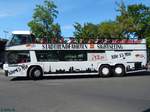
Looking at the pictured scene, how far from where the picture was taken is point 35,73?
99.4ft

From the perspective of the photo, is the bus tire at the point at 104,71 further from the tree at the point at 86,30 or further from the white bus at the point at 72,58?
the tree at the point at 86,30

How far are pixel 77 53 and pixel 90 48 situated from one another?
1079 mm

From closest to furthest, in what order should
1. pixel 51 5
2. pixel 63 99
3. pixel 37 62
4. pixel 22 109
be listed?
pixel 22 109, pixel 63 99, pixel 37 62, pixel 51 5

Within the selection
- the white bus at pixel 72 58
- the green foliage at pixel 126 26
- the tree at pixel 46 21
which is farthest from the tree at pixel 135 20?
the white bus at pixel 72 58

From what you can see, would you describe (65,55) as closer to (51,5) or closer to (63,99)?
(63,99)

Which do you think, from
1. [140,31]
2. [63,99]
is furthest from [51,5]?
[63,99]

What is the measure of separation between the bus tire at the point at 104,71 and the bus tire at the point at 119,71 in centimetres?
52

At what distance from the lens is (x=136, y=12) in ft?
254

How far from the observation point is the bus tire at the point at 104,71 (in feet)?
104

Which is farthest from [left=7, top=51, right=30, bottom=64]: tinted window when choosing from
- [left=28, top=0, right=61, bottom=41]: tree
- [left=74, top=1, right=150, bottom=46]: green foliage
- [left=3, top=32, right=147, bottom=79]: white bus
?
[left=74, top=1, right=150, bottom=46]: green foliage

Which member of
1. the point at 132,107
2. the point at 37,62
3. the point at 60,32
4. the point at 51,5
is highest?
the point at 51,5

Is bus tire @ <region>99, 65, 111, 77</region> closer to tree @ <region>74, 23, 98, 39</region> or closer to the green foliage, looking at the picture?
the green foliage

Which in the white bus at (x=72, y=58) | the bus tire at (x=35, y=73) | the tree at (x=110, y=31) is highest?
the tree at (x=110, y=31)

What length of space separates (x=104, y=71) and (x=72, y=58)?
271cm
